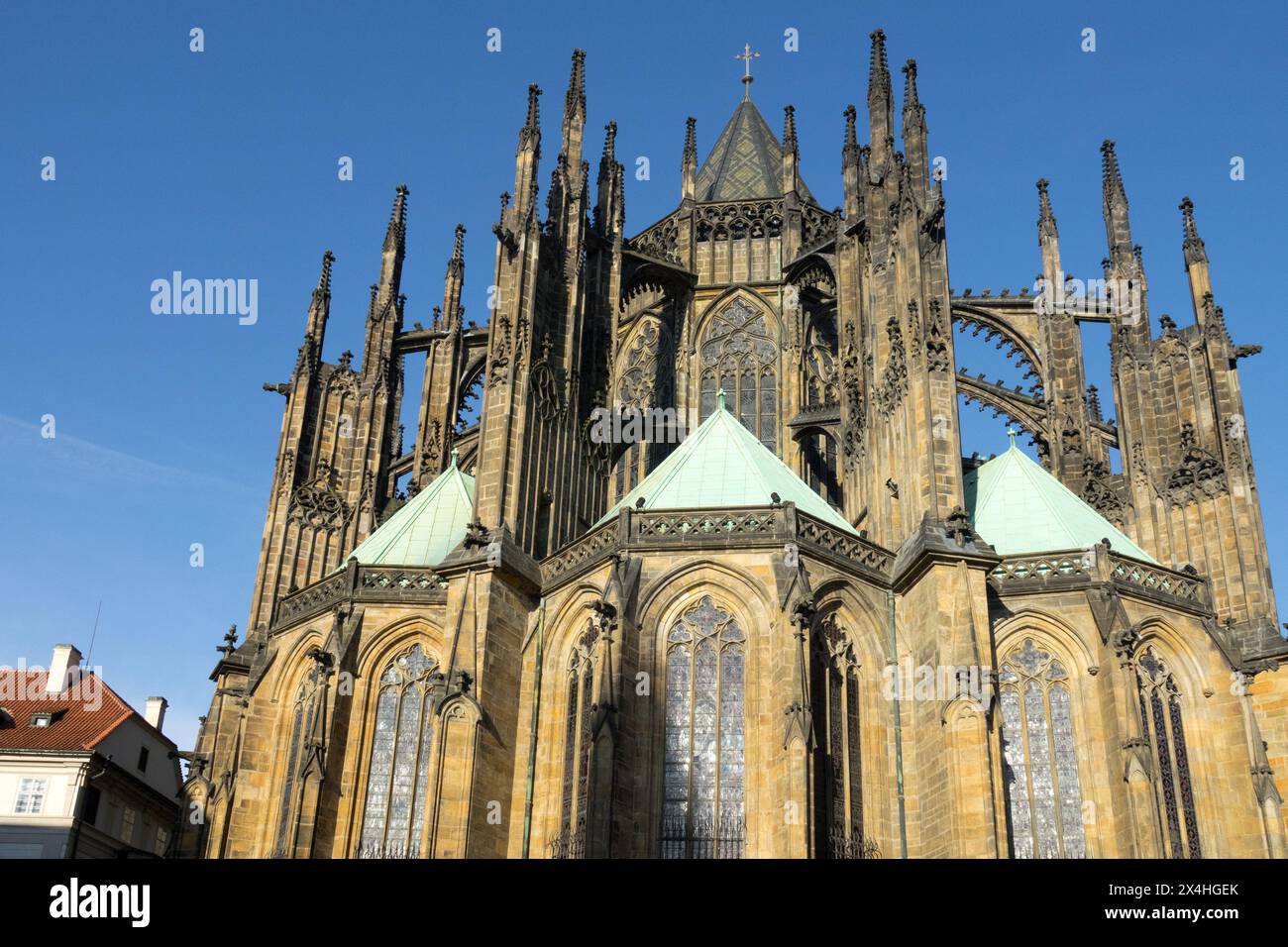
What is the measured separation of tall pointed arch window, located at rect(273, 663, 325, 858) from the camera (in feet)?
88.3

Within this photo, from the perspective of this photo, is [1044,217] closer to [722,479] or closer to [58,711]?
[722,479]

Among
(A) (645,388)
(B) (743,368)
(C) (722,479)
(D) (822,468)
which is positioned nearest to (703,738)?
(C) (722,479)

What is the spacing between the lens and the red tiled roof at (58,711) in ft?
135

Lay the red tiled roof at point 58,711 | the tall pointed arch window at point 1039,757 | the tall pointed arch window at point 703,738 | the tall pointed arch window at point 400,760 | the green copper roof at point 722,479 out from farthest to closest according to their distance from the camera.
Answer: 1. the red tiled roof at point 58,711
2. the green copper roof at point 722,479
3. the tall pointed arch window at point 400,760
4. the tall pointed arch window at point 1039,757
5. the tall pointed arch window at point 703,738

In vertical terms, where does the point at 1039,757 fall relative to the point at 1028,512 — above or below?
below

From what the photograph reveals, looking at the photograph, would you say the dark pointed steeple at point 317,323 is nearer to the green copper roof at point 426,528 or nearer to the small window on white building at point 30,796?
the green copper roof at point 426,528

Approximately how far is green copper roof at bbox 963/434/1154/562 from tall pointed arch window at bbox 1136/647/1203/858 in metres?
2.78

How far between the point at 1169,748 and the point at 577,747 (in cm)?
1154

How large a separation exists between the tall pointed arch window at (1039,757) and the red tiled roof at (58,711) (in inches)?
1093

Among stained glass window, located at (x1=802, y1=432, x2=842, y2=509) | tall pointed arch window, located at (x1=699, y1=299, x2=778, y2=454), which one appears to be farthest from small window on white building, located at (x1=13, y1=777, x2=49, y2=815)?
stained glass window, located at (x1=802, y1=432, x2=842, y2=509)

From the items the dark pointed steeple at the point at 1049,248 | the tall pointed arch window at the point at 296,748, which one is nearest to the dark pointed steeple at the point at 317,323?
the tall pointed arch window at the point at 296,748

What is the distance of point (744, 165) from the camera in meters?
46.3

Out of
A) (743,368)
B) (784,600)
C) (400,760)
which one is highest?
(743,368)

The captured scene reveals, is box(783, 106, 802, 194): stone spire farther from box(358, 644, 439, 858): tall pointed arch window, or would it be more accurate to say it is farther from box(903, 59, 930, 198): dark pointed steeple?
box(358, 644, 439, 858): tall pointed arch window
